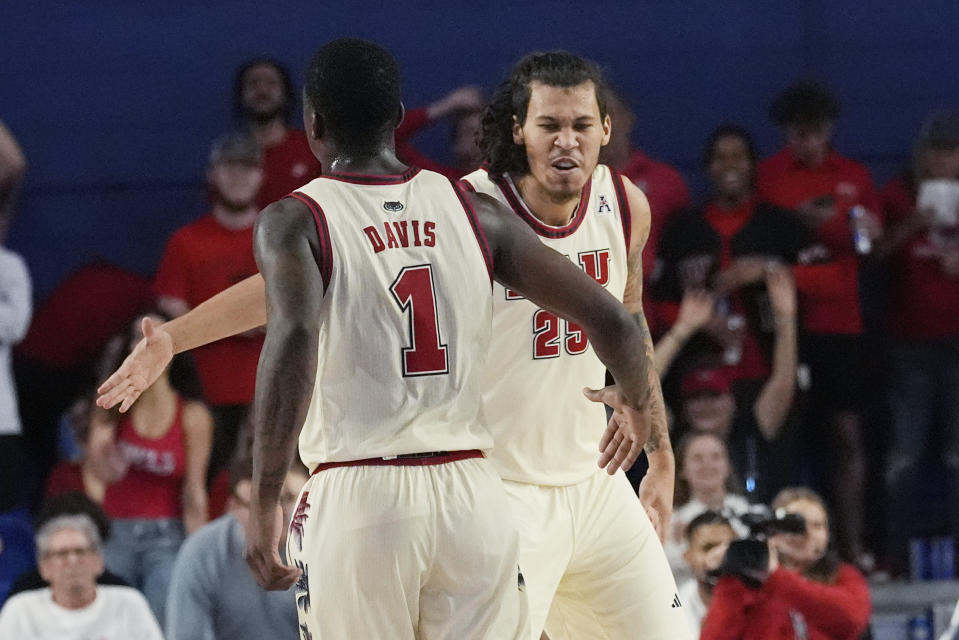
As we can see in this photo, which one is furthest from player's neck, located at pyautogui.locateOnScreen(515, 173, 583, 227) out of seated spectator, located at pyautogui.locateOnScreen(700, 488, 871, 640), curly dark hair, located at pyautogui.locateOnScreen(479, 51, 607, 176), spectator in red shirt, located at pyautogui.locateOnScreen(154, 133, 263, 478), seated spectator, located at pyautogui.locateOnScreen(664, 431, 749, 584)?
spectator in red shirt, located at pyautogui.locateOnScreen(154, 133, 263, 478)

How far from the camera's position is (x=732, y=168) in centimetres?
742

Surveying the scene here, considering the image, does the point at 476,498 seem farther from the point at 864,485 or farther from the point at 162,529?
the point at 864,485

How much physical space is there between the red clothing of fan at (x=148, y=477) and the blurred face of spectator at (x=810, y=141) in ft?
10.6

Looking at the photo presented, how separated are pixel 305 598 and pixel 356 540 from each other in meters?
0.22

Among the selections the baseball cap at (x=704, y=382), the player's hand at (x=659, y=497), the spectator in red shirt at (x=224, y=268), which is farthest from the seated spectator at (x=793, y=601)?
the spectator in red shirt at (x=224, y=268)

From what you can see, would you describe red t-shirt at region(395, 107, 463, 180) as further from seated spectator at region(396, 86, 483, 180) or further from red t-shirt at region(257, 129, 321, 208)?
red t-shirt at region(257, 129, 321, 208)

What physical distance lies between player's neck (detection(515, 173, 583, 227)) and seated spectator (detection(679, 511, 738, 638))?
1.88 metres

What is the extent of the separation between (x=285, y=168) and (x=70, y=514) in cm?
210

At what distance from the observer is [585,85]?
14.5ft

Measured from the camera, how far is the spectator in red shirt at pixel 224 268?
7.21 meters

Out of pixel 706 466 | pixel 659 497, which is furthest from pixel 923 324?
pixel 659 497

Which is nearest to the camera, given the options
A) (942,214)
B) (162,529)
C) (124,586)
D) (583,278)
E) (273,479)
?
(273,479)

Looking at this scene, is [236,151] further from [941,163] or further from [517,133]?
[941,163]

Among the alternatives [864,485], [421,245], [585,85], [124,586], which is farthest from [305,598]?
[864,485]
